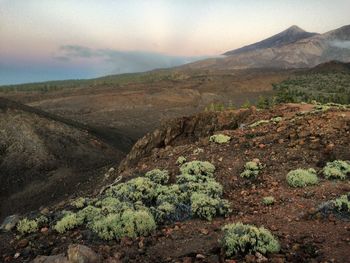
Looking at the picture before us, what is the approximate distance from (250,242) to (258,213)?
234 centimetres

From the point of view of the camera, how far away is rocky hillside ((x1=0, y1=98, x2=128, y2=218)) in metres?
42.0

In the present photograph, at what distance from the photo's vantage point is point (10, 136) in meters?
53.6

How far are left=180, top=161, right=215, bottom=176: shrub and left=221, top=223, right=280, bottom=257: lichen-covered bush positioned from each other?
17.6ft

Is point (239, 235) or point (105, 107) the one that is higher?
point (239, 235)

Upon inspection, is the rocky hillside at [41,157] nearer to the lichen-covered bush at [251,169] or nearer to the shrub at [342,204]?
the lichen-covered bush at [251,169]

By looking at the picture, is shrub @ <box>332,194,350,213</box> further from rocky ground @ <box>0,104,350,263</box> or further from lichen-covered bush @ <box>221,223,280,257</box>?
lichen-covered bush @ <box>221,223,280,257</box>

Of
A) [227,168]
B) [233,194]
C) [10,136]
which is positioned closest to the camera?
[233,194]

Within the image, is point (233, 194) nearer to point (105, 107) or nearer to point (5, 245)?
point (5, 245)

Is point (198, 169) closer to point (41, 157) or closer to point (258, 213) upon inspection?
point (258, 213)

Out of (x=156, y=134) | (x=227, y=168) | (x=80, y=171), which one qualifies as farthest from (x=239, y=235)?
(x=80, y=171)

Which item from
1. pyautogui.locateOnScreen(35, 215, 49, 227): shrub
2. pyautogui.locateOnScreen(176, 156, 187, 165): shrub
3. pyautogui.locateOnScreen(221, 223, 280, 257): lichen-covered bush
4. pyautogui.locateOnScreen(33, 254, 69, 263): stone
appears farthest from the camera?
pyautogui.locateOnScreen(176, 156, 187, 165): shrub

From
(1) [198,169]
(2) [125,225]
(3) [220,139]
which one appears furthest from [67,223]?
(3) [220,139]

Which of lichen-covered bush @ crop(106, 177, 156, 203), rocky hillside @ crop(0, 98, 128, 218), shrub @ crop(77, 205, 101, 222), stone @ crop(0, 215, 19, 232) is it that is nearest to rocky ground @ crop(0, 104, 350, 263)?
stone @ crop(0, 215, 19, 232)

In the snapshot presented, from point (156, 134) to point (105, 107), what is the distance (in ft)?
287
